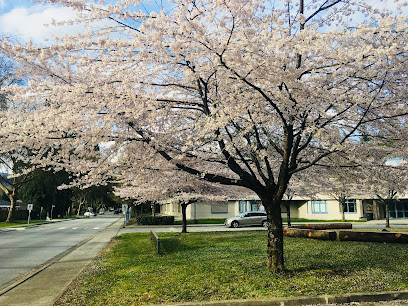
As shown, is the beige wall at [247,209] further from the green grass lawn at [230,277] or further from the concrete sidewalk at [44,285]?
the green grass lawn at [230,277]

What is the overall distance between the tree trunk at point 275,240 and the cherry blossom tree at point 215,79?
0.08ft

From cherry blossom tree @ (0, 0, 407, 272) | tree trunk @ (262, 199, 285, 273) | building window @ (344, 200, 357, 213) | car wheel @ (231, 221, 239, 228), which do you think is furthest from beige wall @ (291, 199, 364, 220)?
tree trunk @ (262, 199, 285, 273)

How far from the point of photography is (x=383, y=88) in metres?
7.29

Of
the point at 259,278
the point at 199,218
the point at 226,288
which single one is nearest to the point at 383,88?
the point at 259,278

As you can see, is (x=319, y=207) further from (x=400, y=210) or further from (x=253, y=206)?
(x=400, y=210)

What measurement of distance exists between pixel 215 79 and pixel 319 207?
41.0m

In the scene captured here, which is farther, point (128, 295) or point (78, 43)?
point (78, 43)

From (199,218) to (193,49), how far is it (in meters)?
39.3

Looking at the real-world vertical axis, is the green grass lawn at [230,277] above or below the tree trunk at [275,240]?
below

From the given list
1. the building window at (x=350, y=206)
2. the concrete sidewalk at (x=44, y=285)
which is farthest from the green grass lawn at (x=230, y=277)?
the building window at (x=350, y=206)

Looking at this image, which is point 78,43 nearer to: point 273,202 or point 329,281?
point 273,202

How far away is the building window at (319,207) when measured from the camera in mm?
44625

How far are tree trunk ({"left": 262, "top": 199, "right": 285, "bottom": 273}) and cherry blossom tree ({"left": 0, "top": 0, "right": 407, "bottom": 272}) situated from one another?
24 millimetres

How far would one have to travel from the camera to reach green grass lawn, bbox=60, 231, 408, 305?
20.9ft
